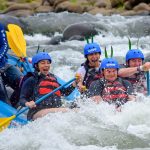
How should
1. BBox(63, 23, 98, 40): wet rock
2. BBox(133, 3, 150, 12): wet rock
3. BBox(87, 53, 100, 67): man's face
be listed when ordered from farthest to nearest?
BBox(133, 3, 150, 12): wet rock, BBox(63, 23, 98, 40): wet rock, BBox(87, 53, 100, 67): man's face

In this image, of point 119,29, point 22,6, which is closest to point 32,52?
point 119,29

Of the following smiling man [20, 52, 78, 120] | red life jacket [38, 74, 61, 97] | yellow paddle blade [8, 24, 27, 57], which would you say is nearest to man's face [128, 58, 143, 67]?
smiling man [20, 52, 78, 120]

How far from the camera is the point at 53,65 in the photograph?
11305mm

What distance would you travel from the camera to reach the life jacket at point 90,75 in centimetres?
653

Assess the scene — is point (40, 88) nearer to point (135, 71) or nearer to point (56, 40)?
point (135, 71)

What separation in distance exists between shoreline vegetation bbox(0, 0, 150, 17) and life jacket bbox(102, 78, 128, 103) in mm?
14847

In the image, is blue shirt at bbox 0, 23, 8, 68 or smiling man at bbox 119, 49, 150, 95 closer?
smiling man at bbox 119, 49, 150, 95

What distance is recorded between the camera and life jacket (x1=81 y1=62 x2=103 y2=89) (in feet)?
21.4

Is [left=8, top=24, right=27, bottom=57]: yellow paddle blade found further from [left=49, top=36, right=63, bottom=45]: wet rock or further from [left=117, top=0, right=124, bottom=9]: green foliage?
[left=117, top=0, right=124, bottom=9]: green foliage

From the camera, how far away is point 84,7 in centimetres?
2286

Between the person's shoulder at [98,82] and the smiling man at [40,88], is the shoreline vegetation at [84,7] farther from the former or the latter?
the smiling man at [40,88]

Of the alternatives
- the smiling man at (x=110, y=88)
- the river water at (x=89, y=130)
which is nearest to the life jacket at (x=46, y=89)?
the river water at (x=89, y=130)

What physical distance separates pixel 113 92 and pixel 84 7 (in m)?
17.2

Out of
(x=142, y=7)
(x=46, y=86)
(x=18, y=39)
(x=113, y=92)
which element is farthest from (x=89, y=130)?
(x=142, y=7)
